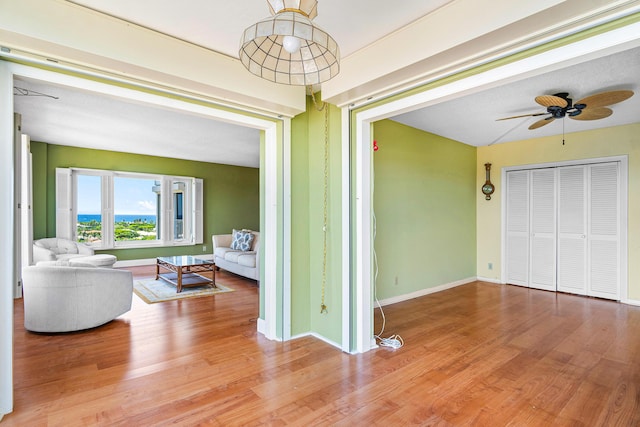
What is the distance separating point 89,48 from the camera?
2.05 metres

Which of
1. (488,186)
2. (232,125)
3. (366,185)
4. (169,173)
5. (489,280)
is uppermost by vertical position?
(232,125)

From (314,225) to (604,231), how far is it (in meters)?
4.51

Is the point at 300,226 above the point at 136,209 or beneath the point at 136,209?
beneath

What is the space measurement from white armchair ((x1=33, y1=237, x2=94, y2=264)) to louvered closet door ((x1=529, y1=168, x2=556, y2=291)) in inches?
308

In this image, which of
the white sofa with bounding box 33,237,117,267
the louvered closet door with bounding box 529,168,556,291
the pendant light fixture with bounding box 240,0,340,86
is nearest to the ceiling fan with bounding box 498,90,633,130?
the louvered closet door with bounding box 529,168,556,291

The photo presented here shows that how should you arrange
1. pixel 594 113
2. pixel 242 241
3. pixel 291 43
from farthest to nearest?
1. pixel 242 241
2. pixel 594 113
3. pixel 291 43

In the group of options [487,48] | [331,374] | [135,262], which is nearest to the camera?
[487,48]

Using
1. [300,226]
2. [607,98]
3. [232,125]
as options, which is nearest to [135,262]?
[232,125]

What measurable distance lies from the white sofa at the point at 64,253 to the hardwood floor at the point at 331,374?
158 centimetres

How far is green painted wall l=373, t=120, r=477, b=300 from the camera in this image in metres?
4.45

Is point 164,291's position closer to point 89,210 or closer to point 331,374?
point 89,210

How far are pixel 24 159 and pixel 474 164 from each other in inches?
298

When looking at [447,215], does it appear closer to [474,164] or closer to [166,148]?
[474,164]

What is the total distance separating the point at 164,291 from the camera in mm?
5082
